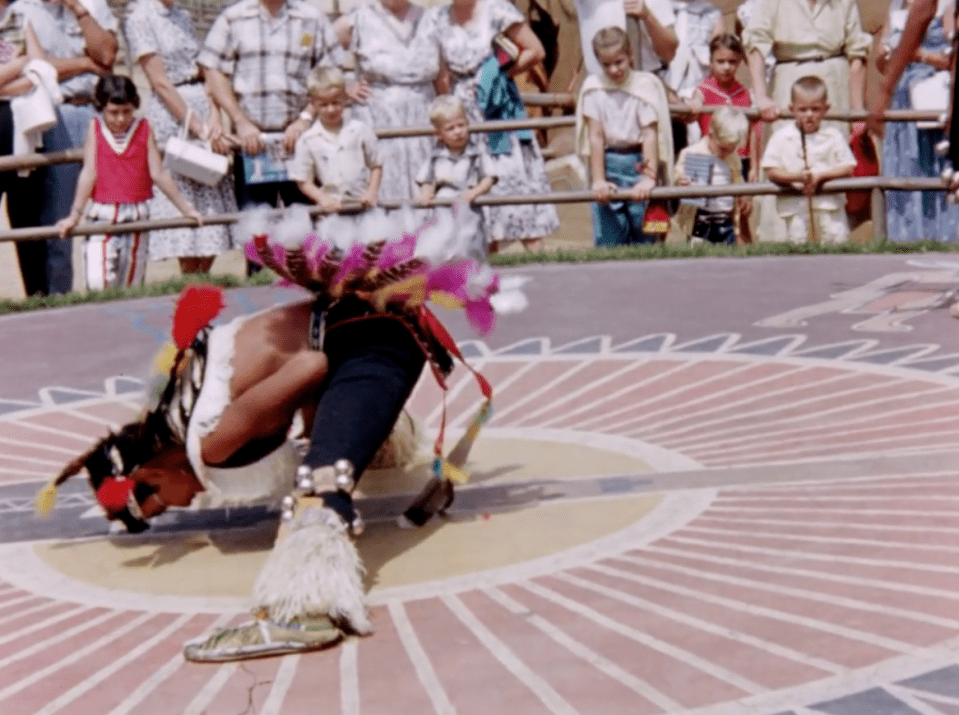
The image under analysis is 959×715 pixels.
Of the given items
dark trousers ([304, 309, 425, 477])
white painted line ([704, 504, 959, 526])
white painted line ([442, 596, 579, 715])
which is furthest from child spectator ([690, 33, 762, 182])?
white painted line ([442, 596, 579, 715])

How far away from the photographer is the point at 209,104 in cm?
800

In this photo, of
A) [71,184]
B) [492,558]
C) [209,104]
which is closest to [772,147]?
[209,104]

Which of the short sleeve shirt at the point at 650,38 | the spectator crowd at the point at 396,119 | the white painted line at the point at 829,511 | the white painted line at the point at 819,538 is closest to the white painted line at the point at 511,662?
the white painted line at the point at 819,538

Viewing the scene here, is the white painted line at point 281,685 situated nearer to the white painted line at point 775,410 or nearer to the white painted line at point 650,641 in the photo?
the white painted line at point 650,641

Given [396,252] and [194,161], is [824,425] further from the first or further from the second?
[194,161]

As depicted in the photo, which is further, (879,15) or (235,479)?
(879,15)

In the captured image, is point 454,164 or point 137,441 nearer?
point 137,441

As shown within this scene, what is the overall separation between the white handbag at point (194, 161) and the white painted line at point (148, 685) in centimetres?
481

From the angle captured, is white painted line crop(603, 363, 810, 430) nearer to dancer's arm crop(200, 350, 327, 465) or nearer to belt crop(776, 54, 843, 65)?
dancer's arm crop(200, 350, 327, 465)

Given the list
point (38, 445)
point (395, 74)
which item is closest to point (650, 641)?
point (38, 445)

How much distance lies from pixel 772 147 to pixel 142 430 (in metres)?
4.78

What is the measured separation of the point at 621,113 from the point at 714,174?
53 centimetres

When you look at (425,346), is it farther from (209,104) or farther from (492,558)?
(209,104)

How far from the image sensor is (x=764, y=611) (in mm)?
3152
